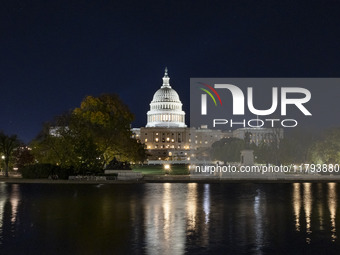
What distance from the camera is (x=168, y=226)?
21188 mm

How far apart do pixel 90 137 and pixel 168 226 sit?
42.9 m

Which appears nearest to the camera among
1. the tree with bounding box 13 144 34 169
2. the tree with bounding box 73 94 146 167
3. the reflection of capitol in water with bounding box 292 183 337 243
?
the reflection of capitol in water with bounding box 292 183 337 243

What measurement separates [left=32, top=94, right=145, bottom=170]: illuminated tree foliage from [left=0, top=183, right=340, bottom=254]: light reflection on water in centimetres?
2947

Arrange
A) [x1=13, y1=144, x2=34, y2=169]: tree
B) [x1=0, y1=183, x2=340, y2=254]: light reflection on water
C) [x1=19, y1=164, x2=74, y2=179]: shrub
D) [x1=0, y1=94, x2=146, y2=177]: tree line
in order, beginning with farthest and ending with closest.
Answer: [x1=13, y1=144, x2=34, y2=169]: tree
[x1=0, y1=94, x2=146, y2=177]: tree line
[x1=19, y1=164, x2=74, y2=179]: shrub
[x1=0, y1=183, x2=340, y2=254]: light reflection on water

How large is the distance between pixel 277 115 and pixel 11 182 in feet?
223

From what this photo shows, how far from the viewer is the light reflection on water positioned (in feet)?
55.3

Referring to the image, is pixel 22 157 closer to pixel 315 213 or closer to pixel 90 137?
pixel 90 137

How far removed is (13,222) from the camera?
883 inches

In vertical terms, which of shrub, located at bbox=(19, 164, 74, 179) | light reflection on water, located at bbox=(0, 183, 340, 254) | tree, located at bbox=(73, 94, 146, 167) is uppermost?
tree, located at bbox=(73, 94, 146, 167)

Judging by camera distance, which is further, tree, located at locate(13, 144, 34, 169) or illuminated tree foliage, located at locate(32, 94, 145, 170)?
tree, located at locate(13, 144, 34, 169)

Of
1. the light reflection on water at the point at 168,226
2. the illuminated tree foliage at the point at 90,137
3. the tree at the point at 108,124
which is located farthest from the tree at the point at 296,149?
the light reflection on water at the point at 168,226

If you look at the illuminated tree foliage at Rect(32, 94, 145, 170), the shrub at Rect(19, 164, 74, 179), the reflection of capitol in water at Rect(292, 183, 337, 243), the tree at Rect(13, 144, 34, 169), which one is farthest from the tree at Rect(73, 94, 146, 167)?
the reflection of capitol in water at Rect(292, 183, 337, 243)

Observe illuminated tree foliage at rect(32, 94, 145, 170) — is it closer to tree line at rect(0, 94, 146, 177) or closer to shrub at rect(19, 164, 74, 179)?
tree line at rect(0, 94, 146, 177)

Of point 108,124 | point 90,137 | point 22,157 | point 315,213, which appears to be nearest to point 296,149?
point 108,124
